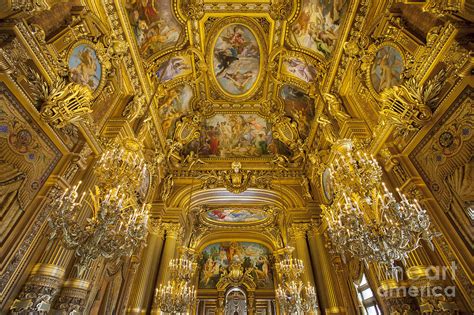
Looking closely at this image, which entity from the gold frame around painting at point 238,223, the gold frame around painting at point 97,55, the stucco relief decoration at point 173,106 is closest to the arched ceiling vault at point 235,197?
the gold frame around painting at point 238,223

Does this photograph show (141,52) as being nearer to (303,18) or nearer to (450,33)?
(303,18)

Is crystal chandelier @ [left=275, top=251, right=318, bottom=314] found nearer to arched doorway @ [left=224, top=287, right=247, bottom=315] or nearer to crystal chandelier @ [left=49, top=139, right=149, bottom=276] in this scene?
crystal chandelier @ [left=49, top=139, right=149, bottom=276]

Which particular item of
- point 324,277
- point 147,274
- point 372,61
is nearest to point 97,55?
point 147,274

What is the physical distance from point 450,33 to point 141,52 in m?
8.04

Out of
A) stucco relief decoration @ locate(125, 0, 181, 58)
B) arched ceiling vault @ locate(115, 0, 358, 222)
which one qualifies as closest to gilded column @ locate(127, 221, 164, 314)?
arched ceiling vault @ locate(115, 0, 358, 222)

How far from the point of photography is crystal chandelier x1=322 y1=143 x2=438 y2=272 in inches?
137

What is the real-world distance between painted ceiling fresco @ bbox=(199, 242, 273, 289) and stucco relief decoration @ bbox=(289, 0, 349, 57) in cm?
1379

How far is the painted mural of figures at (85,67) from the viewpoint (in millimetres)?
5371

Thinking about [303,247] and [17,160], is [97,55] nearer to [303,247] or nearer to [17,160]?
[17,160]

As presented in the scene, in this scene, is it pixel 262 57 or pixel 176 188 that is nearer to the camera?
pixel 262 57

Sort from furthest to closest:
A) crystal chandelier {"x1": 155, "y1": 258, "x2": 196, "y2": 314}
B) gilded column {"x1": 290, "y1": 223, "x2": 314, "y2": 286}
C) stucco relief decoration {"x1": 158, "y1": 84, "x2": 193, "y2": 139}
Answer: stucco relief decoration {"x1": 158, "y1": 84, "x2": 193, "y2": 139}, gilded column {"x1": 290, "y1": 223, "x2": 314, "y2": 286}, crystal chandelier {"x1": 155, "y1": 258, "x2": 196, "y2": 314}

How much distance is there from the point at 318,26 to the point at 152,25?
5.51 m

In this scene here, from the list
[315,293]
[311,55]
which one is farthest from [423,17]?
[315,293]

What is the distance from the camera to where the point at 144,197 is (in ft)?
29.2
